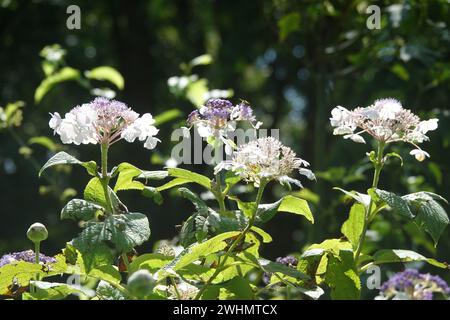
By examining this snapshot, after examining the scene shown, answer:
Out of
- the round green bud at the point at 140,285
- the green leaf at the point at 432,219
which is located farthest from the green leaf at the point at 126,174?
the green leaf at the point at 432,219

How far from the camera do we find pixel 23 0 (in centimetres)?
623

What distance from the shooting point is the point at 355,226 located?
163 cm

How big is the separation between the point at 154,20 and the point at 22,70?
2.15 meters

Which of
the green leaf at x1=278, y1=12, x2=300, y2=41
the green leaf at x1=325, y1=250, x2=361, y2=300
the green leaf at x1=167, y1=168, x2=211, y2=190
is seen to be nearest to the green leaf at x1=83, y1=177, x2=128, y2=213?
the green leaf at x1=167, y1=168, x2=211, y2=190

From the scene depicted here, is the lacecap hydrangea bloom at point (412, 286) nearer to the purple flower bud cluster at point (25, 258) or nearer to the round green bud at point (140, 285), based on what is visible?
the round green bud at point (140, 285)

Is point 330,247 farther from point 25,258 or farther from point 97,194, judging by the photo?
point 25,258

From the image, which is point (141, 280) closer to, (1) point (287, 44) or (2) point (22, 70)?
(1) point (287, 44)

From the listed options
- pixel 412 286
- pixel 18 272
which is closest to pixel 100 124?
pixel 18 272

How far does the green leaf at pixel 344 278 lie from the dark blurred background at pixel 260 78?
60.7 inches

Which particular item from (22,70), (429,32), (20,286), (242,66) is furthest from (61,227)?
(20,286)

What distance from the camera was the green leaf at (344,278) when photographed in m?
1.53

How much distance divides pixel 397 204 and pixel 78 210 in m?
0.59

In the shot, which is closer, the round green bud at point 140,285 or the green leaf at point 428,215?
the round green bud at point 140,285

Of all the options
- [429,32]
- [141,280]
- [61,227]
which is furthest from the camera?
[61,227]
